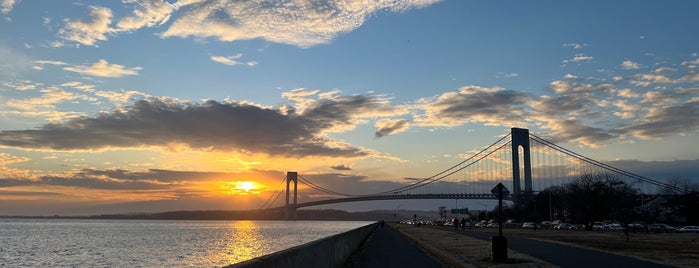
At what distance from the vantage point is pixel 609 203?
A: 88375 mm

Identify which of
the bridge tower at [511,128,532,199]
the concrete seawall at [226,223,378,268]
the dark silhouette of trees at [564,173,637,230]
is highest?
the bridge tower at [511,128,532,199]

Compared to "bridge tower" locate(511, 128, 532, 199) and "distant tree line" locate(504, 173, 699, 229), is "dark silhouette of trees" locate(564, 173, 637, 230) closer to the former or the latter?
"distant tree line" locate(504, 173, 699, 229)

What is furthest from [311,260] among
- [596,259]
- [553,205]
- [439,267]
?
[553,205]

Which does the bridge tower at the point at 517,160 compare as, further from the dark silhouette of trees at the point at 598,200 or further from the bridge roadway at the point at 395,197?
the dark silhouette of trees at the point at 598,200

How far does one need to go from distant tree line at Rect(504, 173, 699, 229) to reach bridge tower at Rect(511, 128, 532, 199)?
3.49 m

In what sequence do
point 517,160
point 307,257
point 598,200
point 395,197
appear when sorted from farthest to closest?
point 395,197
point 517,160
point 598,200
point 307,257

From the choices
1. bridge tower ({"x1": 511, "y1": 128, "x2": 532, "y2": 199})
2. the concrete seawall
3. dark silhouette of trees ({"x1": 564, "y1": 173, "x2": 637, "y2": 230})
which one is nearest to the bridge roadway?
bridge tower ({"x1": 511, "y1": 128, "x2": 532, "y2": 199})

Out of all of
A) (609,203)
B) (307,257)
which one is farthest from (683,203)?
(307,257)

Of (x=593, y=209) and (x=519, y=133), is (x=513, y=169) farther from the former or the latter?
(x=593, y=209)

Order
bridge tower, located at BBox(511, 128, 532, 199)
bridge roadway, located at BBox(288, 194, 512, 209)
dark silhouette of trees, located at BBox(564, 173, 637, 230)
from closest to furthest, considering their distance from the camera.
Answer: dark silhouette of trees, located at BBox(564, 173, 637, 230)
bridge tower, located at BBox(511, 128, 532, 199)
bridge roadway, located at BBox(288, 194, 512, 209)

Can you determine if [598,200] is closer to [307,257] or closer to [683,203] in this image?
[683,203]

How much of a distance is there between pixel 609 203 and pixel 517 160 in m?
40.8

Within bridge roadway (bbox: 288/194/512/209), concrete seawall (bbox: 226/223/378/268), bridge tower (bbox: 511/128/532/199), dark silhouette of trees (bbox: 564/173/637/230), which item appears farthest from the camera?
bridge roadway (bbox: 288/194/512/209)

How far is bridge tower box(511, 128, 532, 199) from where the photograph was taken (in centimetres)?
12812
